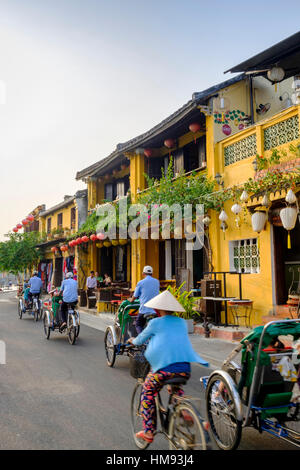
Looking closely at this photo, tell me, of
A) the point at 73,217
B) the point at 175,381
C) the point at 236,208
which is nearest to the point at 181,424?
the point at 175,381

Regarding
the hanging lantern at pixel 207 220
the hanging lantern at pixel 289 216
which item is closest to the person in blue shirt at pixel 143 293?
the hanging lantern at pixel 289 216

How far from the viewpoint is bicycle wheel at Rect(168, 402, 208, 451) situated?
319cm

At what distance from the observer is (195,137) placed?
1464 centimetres

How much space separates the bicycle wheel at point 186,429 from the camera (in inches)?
126

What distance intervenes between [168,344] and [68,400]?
2549 mm

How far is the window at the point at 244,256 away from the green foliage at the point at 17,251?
862 inches

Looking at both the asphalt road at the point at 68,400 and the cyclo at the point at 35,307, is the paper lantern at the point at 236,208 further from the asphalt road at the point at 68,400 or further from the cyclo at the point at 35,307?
the cyclo at the point at 35,307

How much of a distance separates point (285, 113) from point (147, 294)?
19.3 feet

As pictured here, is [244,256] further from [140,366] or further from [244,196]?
[140,366]

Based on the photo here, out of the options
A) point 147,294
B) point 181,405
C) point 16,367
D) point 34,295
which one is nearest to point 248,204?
point 147,294

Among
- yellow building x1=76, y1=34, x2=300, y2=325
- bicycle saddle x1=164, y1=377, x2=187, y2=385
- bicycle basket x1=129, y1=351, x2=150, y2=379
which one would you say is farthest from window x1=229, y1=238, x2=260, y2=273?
bicycle saddle x1=164, y1=377, x2=187, y2=385

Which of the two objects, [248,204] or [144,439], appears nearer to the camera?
[144,439]

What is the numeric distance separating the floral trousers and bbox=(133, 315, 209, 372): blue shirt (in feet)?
0.27
